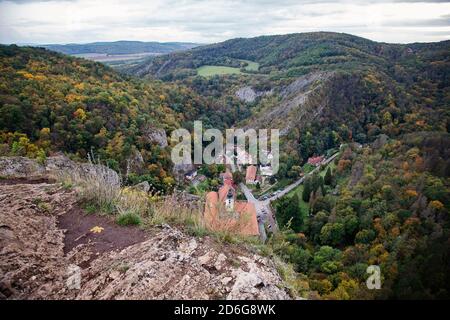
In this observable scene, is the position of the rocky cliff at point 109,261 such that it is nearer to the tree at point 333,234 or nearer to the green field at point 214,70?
the tree at point 333,234

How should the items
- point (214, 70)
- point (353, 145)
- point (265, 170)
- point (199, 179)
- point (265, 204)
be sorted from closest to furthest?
point (265, 204) → point (199, 179) → point (265, 170) → point (353, 145) → point (214, 70)

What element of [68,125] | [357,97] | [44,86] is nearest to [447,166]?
[68,125]

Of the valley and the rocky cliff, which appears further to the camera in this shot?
the valley

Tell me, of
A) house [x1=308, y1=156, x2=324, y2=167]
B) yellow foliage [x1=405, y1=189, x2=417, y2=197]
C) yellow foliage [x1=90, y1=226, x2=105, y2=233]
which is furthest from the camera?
house [x1=308, y1=156, x2=324, y2=167]

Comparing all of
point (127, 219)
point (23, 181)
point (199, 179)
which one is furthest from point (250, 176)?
point (127, 219)

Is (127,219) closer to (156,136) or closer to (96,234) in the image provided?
(96,234)

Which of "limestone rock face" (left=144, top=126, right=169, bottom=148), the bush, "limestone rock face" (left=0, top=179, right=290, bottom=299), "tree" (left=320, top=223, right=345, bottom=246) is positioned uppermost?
the bush

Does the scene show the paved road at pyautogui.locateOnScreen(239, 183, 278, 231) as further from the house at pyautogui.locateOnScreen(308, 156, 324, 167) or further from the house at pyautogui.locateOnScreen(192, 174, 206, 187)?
the house at pyautogui.locateOnScreen(308, 156, 324, 167)

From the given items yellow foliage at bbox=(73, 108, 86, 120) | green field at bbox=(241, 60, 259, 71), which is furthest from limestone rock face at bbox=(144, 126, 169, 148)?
green field at bbox=(241, 60, 259, 71)
